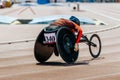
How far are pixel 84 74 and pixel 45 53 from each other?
256 centimetres

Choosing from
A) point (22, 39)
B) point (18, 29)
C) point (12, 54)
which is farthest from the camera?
point (18, 29)

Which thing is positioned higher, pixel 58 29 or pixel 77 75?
pixel 58 29

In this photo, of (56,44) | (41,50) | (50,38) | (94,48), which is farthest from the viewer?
(94,48)

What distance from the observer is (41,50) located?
14062mm

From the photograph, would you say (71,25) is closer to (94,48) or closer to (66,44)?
(66,44)

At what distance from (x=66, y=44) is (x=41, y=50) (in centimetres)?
94

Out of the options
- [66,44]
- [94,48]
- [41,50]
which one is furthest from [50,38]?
[94,48]

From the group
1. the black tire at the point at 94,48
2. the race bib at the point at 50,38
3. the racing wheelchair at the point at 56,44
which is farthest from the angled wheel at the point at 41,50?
the black tire at the point at 94,48

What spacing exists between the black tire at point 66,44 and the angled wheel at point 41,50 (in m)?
0.75

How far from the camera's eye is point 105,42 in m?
22.1

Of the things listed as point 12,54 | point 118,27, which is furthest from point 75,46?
point 118,27

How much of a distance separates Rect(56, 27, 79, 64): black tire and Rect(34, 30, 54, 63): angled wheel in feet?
2.45

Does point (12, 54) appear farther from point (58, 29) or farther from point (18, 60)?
point (58, 29)

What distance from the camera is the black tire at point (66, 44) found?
13328mm
